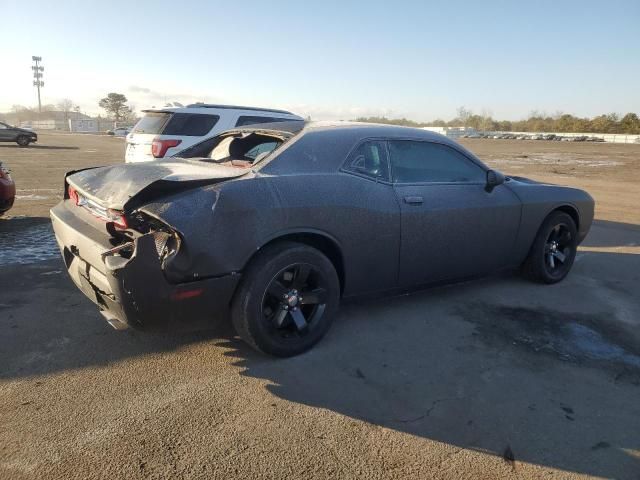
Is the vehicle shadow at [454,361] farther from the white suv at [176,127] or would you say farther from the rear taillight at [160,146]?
the white suv at [176,127]

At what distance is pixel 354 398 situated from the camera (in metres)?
2.89

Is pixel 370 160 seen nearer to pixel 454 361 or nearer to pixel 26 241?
pixel 454 361

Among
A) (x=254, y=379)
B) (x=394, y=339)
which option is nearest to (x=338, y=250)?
(x=394, y=339)

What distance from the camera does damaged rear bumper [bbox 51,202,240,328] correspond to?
8.91 ft

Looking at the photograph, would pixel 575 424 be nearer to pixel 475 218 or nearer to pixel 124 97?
pixel 475 218

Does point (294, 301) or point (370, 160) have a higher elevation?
point (370, 160)

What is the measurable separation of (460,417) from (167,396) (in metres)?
1.64

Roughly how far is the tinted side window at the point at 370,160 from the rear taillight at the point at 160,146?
4.72m

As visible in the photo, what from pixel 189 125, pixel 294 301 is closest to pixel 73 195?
pixel 294 301

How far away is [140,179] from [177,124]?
499cm

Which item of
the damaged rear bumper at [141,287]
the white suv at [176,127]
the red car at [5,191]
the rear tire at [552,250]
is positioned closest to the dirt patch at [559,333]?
the rear tire at [552,250]

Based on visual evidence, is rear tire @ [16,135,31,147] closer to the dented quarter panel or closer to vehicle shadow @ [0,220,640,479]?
vehicle shadow @ [0,220,640,479]

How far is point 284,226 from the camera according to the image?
3.17m

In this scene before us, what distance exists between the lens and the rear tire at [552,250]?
4.99 meters
